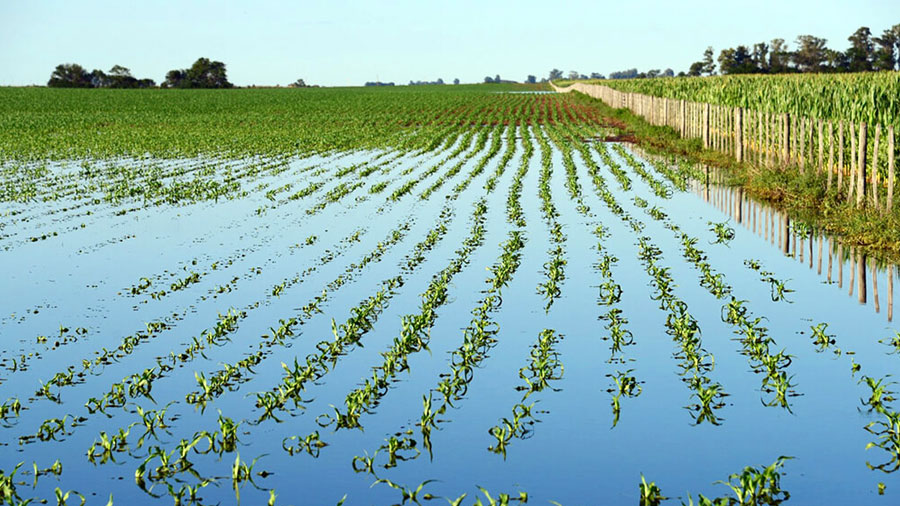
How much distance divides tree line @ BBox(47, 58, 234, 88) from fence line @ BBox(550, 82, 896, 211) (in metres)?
127

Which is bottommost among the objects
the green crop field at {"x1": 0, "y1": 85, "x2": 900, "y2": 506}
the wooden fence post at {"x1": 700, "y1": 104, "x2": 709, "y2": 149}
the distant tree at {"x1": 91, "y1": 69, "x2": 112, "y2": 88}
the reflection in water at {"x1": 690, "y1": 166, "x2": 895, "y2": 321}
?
→ the reflection in water at {"x1": 690, "y1": 166, "x2": 895, "y2": 321}

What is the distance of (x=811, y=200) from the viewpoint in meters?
18.7

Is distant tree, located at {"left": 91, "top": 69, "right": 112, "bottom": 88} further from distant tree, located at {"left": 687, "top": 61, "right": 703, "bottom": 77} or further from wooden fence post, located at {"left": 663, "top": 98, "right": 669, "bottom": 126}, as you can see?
wooden fence post, located at {"left": 663, "top": 98, "right": 669, "bottom": 126}

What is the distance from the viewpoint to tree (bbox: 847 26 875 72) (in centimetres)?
13138

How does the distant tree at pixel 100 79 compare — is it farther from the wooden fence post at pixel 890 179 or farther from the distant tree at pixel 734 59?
the wooden fence post at pixel 890 179

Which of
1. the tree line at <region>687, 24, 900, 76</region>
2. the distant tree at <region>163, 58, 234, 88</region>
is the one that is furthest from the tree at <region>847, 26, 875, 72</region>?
the distant tree at <region>163, 58, 234, 88</region>

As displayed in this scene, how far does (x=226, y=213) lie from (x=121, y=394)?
39.7 feet

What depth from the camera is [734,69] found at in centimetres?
14638

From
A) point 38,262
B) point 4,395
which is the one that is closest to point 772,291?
point 4,395

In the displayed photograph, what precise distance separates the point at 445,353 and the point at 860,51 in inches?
5529

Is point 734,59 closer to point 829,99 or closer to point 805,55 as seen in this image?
point 805,55

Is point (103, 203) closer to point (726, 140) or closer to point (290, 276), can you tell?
point (290, 276)

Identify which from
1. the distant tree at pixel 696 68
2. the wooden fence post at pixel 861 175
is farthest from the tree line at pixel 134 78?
the wooden fence post at pixel 861 175

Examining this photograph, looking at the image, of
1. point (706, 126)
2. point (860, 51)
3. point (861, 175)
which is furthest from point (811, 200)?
point (860, 51)
